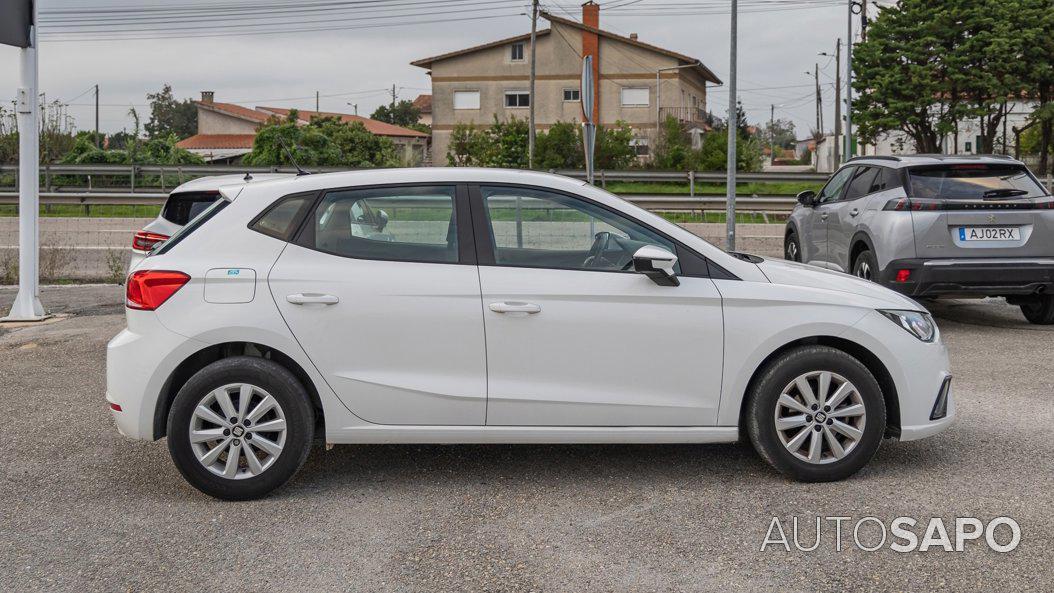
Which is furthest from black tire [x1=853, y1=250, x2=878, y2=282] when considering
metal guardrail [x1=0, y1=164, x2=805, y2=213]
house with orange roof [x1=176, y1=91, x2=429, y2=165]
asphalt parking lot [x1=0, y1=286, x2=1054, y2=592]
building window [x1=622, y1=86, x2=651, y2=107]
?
house with orange roof [x1=176, y1=91, x2=429, y2=165]

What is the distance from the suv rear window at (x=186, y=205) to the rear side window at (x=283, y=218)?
4.12 metres

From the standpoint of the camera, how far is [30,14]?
10828 millimetres

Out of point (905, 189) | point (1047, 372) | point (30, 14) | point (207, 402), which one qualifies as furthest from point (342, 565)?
point (30, 14)

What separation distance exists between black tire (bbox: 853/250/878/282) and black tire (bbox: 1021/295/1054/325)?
184cm

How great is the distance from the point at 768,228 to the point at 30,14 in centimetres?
1371

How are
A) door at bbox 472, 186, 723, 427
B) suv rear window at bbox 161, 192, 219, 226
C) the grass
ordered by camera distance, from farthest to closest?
the grass, suv rear window at bbox 161, 192, 219, 226, door at bbox 472, 186, 723, 427

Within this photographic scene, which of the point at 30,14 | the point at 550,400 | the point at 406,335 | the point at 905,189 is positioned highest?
the point at 30,14

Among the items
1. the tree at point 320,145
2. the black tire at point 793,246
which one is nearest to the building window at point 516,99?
the tree at point 320,145

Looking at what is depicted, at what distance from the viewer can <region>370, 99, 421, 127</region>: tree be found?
111m

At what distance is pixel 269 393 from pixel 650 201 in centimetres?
1986

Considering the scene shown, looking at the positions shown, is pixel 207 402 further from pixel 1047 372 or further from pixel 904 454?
pixel 1047 372

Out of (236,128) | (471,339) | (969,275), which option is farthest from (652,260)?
(236,128)

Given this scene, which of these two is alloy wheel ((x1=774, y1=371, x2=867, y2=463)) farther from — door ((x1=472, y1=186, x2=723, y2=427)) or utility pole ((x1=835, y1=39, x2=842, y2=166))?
utility pole ((x1=835, y1=39, x2=842, y2=166))

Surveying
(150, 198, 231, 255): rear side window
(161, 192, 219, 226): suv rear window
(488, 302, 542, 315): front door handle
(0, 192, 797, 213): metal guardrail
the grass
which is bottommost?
(488, 302, 542, 315): front door handle
